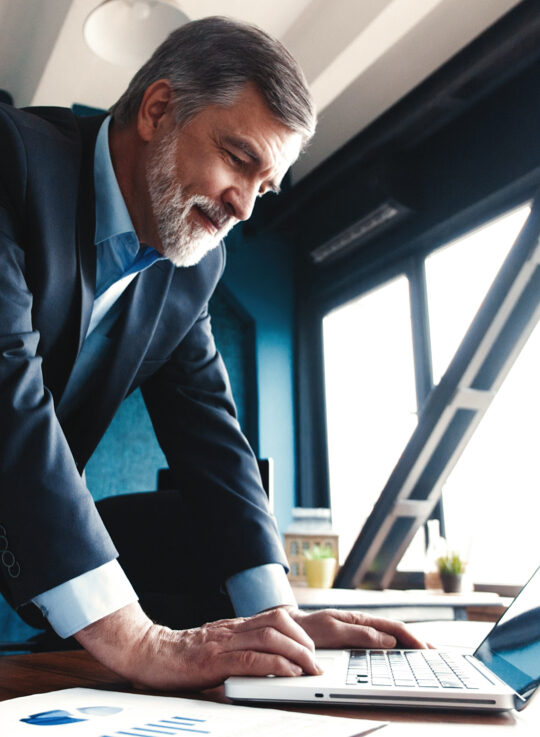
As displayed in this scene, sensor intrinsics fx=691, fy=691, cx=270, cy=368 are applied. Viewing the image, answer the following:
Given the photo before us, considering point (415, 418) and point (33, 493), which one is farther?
point (415, 418)

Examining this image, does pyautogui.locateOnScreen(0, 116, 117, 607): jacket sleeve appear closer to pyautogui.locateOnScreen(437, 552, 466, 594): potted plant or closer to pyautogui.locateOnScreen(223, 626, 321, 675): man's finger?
pyautogui.locateOnScreen(223, 626, 321, 675): man's finger

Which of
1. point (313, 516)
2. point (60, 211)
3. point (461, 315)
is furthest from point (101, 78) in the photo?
point (60, 211)

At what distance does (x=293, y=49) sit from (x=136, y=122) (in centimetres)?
247

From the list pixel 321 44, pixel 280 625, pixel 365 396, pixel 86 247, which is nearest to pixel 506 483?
pixel 365 396

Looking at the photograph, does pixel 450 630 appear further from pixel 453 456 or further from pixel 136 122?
pixel 453 456

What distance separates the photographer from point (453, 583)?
8.70 feet

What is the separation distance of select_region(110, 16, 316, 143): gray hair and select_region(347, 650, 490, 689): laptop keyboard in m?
0.85

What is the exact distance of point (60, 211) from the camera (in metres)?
1.01

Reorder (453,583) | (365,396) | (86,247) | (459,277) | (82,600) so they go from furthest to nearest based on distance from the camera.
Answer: (365,396)
(459,277)
(453,583)
(86,247)
(82,600)

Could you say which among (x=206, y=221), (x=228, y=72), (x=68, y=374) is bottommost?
(x=68, y=374)

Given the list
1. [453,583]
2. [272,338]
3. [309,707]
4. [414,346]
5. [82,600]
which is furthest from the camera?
[272,338]

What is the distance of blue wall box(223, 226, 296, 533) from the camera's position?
4.50 m

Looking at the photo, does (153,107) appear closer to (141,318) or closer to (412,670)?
(141,318)

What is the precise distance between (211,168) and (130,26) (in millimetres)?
1661
